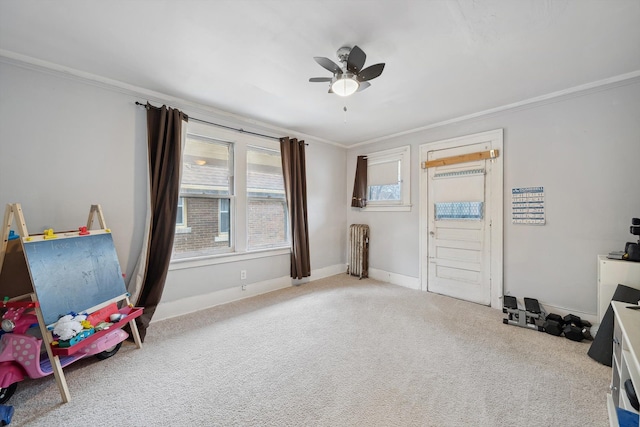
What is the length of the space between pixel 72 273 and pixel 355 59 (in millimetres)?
2706

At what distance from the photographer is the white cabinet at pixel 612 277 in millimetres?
2006

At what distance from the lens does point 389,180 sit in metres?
4.25

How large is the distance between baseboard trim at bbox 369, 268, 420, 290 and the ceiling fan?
302 centimetres

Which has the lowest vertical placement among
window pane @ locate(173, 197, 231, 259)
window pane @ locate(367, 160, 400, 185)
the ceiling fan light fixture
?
window pane @ locate(173, 197, 231, 259)

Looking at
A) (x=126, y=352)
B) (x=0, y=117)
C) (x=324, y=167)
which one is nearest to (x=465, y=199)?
(x=324, y=167)

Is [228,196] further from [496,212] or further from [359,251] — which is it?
[496,212]

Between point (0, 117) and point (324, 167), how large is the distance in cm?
366

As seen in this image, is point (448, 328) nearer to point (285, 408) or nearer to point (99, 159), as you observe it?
point (285, 408)

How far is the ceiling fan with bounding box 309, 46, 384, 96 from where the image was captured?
1.83 metres

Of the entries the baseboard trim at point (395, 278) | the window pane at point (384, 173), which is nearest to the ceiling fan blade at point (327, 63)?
the window pane at point (384, 173)

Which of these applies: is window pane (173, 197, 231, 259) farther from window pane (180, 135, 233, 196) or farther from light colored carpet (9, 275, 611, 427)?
light colored carpet (9, 275, 611, 427)

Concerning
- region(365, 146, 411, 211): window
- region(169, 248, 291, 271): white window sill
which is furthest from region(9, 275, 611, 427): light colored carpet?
region(365, 146, 411, 211): window

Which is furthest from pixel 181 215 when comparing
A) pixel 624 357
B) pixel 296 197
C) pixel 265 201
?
A: pixel 624 357

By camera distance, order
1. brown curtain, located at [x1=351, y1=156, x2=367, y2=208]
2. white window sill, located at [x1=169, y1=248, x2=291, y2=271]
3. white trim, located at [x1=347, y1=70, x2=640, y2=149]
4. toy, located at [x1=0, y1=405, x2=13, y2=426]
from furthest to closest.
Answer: brown curtain, located at [x1=351, y1=156, x2=367, y2=208] → white window sill, located at [x1=169, y1=248, x2=291, y2=271] → white trim, located at [x1=347, y1=70, x2=640, y2=149] → toy, located at [x1=0, y1=405, x2=13, y2=426]
